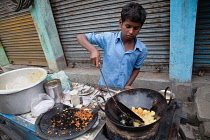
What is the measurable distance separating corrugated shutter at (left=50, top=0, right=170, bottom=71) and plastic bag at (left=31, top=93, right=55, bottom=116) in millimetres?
2836

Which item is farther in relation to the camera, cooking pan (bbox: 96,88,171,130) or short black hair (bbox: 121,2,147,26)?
short black hair (bbox: 121,2,147,26)

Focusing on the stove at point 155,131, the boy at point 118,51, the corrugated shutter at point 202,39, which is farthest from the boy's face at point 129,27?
the corrugated shutter at point 202,39

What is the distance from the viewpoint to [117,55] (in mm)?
2201

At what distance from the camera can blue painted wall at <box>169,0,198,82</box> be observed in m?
2.93

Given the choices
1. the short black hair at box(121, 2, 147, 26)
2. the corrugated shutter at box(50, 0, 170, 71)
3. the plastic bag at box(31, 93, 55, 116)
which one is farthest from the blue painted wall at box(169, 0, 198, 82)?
the plastic bag at box(31, 93, 55, 116)

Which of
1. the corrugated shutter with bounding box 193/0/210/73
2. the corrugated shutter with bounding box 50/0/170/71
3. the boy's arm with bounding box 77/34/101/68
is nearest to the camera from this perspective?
the boy's arm with bounding box 77/34/101/68

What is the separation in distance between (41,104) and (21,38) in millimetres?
5004

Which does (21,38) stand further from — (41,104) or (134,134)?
(134,134)

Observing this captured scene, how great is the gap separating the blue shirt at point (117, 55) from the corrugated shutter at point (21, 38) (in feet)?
13.5

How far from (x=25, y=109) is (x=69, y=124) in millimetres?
765

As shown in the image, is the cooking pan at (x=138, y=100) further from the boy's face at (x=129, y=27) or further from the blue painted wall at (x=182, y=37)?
the blue painted wall at (x=182, y=37)

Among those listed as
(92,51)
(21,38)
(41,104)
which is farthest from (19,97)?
(21,38)

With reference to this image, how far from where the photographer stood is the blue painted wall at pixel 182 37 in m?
2.93

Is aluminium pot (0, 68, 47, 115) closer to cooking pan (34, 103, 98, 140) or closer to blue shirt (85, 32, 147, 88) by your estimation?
cooking pan (34, 103, 98, 140)
